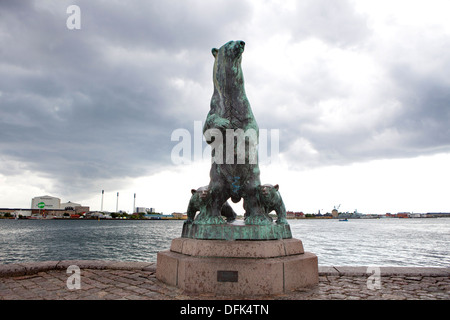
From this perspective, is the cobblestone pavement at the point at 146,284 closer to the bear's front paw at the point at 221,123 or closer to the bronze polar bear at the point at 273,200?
the bronze polar bear at the point at 273,200

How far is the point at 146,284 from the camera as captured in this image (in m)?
4.92

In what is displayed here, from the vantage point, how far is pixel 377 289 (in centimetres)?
473

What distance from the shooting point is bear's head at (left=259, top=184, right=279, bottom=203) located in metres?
5.16

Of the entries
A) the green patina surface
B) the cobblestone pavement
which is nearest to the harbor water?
the cobblestone pavement

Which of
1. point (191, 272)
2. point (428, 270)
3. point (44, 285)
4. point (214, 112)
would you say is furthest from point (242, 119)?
point (428, 270)

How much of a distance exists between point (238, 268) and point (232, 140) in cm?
199

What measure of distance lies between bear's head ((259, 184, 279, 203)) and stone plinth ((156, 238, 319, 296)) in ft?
2.36

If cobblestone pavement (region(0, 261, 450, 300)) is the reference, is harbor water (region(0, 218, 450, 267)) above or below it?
below

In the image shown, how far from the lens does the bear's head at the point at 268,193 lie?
5.16 meters

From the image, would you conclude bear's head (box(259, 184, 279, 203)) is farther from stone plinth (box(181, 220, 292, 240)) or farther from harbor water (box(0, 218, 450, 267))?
harbor water (box(0, 218, 450, 267))

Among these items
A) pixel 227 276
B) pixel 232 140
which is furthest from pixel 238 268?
pixel 232 140
